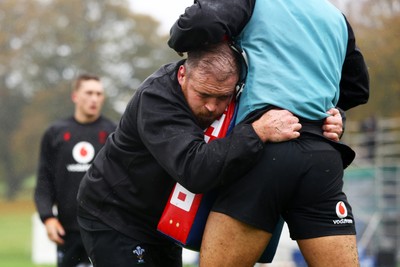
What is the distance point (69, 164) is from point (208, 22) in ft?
15.9

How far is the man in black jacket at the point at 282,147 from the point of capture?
3.98 m

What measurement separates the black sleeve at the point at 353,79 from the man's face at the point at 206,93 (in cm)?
72

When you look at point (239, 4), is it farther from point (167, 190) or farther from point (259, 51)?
point (167, 190)

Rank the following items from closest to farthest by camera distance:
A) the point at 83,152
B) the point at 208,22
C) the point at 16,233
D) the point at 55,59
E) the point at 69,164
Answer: the point at 208,22
the point at 69,164
the point at 83,152
the point at 16,233
the point at 55,59

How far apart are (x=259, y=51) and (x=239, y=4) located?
246mm

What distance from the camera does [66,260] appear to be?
827cm

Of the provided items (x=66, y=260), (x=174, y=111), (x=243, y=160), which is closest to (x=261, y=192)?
(x=243, y=160)

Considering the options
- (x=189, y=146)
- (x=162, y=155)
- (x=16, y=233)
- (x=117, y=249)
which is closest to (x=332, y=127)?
(x=189, y=146)

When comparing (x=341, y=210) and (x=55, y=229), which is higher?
(x=341, y=210)

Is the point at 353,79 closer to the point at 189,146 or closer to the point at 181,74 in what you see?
the point at 181,74

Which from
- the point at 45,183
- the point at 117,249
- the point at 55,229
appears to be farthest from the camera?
the point at 45,183

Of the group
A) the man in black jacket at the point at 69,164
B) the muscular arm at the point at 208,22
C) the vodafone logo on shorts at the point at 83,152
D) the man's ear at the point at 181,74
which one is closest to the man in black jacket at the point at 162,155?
the man's ear at the point at 181,74

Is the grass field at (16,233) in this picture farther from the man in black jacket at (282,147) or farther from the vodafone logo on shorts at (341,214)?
the vodafone logo on shorts at (341,214)

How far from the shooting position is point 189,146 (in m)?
4.02
